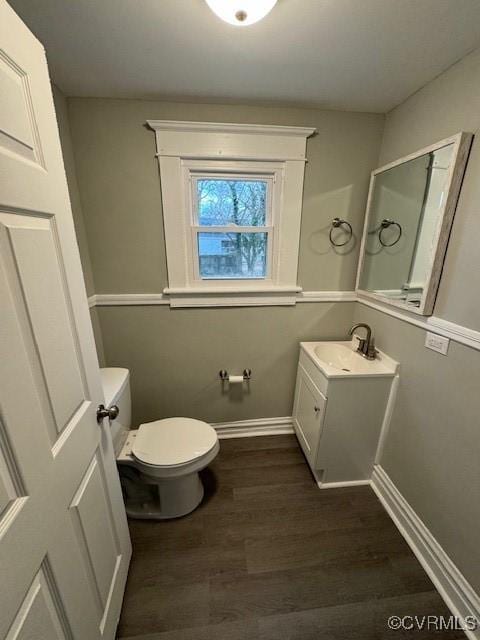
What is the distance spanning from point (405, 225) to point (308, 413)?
1.28 metres

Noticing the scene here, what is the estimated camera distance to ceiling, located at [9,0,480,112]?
0.89 metres

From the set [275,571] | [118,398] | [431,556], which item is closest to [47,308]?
[118,398]

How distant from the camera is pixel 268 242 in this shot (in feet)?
5.59

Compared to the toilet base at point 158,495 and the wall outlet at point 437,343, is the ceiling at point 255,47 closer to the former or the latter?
the wall outlet at point 437,343

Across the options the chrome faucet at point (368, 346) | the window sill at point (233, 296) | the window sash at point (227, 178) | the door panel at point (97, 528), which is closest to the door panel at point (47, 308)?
the door panel at point (97, 528)

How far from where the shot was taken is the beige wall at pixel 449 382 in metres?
1.04

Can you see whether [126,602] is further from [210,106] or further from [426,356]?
[210,106]

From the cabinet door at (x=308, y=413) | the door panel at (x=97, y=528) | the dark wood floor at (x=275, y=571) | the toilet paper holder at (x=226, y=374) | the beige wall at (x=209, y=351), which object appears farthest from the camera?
the toilet paper holder at (x=226, y=374)

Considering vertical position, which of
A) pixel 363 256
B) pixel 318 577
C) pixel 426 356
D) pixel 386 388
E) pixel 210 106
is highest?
pixel 210 106

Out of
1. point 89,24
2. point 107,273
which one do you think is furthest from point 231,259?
point 89,24

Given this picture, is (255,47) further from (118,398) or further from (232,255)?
(118,398)

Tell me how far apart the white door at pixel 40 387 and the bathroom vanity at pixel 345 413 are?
1.17 m

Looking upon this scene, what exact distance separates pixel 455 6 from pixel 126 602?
8.46ft

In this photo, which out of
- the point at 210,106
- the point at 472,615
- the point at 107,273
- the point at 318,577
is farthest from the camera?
the point at 107,273
